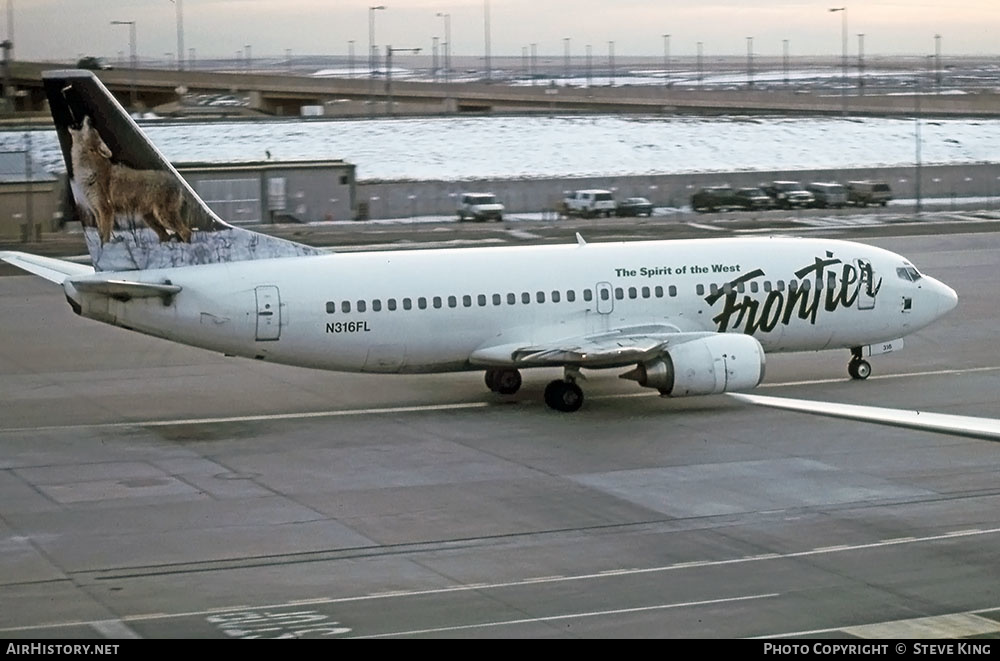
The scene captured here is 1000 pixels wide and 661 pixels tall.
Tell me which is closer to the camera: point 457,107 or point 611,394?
point 611,394

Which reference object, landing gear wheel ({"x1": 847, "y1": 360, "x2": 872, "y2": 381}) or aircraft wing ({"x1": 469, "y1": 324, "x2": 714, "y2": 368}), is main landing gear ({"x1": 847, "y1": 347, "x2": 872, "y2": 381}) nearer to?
landing gear wheel ({"x1": 847, "y1": 360, "x2": 872, "y2": 381})

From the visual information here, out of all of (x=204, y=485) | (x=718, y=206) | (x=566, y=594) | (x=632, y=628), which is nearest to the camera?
(x=632, y=628)

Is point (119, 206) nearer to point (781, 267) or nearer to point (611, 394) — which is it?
point (611, 394)

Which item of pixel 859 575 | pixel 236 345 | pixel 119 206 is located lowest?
pixel 859 575

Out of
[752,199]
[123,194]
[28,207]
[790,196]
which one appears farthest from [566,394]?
[790,196]

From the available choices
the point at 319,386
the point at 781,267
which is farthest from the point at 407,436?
the point at 781,267

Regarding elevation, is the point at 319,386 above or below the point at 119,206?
below

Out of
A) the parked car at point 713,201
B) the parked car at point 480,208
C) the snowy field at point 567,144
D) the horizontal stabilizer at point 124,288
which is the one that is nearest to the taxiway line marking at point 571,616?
the horizontal stabilizer at point 124,288

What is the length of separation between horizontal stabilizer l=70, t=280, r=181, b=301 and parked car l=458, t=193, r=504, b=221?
59.7 metres

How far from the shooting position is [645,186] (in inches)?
4267

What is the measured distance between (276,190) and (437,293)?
55804mm

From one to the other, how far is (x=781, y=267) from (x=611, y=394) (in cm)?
554

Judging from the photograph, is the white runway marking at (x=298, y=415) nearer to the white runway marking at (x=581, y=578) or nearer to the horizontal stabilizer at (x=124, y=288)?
→ the horizontal stabilizer at (x=124, y=288)

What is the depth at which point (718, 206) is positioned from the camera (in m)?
101
